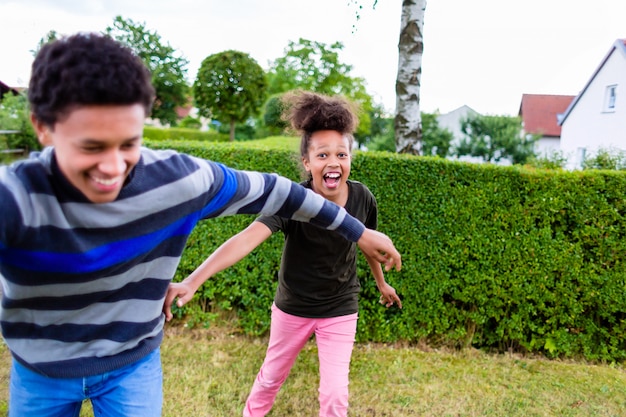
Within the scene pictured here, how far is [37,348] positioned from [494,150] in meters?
36.9

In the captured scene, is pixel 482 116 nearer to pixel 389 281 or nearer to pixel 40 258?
pixel 389 281

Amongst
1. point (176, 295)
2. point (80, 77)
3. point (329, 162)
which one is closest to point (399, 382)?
point (329, 162)

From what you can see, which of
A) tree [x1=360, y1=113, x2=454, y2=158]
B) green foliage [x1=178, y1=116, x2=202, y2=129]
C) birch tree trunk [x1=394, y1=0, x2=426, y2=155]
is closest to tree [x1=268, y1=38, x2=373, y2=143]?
tree [x1=360, y1=113, x2=454, y2=158]

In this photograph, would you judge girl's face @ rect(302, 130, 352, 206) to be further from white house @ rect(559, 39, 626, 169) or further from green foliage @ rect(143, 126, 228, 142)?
green foliage @ rect(143, 126, 228, 142)

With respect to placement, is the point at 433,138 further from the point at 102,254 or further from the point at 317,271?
the point at 102,254

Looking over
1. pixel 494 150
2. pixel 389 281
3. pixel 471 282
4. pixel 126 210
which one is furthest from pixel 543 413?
pixel 494 150

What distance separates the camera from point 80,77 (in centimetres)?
134

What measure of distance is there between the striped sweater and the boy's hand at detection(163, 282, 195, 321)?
0.08 m

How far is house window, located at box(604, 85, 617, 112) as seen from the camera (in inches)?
941

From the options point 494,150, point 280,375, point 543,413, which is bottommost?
point 543,413

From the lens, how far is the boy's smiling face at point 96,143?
1372 mm

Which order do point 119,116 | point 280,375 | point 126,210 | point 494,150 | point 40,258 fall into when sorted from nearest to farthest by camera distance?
point 119,116, point 40,258, point 126,210, point 280,375, point 494,150

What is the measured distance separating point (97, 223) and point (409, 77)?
4515mm

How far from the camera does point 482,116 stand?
120ft
